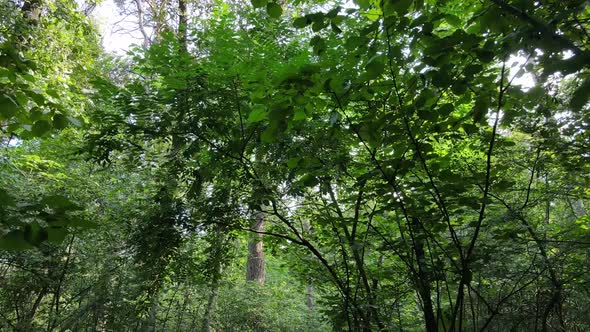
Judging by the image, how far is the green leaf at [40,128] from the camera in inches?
57.2

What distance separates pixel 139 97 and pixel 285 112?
1.91 metres

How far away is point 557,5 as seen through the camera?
119 cm

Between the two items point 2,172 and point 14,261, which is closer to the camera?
point 2,172

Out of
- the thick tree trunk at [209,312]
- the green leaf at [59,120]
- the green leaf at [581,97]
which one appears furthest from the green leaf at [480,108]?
the thick tree trunk at [209,312]

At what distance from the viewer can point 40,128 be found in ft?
4.78

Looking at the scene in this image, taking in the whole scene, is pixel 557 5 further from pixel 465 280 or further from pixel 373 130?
pixel 465 280

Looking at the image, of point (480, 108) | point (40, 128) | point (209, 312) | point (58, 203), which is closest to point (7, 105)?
point (40, 128)

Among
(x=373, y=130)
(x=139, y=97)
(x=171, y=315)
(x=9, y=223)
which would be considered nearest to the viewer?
(x=9, y=223)

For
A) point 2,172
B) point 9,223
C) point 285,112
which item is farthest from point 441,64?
point 2,172

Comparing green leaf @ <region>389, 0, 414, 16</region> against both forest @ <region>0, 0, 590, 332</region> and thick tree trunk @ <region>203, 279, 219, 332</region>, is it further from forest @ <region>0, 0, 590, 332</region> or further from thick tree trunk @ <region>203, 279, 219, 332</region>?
thick tree trunk @ <region>203, 279, 219, 332</region>

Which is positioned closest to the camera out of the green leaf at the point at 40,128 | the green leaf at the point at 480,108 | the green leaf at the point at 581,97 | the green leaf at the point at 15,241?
the green leaf at the point at 581,97

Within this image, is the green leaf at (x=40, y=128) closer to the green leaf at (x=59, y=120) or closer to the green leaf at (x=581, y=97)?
the green leaf at (x=59, y=120)

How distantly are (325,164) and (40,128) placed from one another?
4.84ft

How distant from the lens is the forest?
4.01ft
